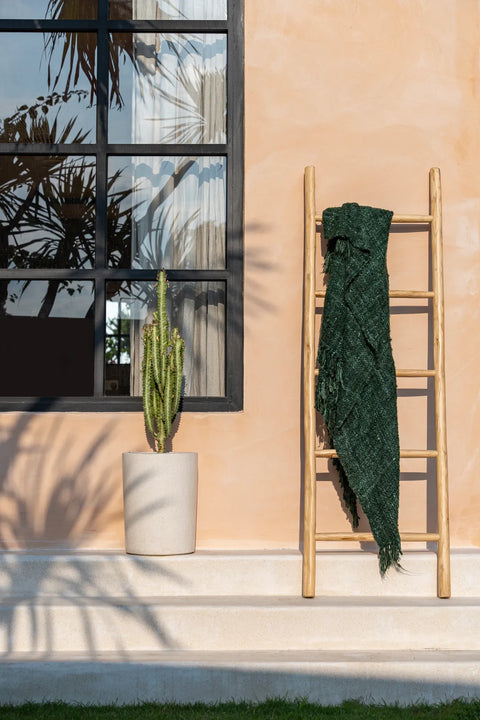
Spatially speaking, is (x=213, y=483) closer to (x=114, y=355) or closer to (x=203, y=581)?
(x=203, y=581)

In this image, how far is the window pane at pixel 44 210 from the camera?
3596mm

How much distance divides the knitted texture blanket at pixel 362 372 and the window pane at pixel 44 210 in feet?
3.19

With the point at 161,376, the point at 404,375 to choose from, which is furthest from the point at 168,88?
the point at 404,375

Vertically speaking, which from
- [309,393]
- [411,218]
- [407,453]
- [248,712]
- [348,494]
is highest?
[411,218]

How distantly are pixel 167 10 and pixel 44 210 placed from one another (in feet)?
3.06

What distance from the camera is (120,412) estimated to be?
11.2ft

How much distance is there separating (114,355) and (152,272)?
0.35 meters

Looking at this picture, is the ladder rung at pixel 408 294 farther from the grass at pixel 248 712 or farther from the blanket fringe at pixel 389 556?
the grass at pixel 248 712

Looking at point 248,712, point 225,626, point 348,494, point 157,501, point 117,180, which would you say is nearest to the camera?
point 248,712

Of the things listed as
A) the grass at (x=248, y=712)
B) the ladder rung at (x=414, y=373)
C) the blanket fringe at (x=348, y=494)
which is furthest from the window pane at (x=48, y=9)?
the grass at (x=248, y=712)

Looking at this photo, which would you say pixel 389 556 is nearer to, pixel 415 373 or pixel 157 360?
pixel 415 373

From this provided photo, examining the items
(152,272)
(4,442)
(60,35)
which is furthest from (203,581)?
(60,35)

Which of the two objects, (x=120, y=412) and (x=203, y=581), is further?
(x=120, y=412)

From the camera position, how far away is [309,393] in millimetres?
3240
